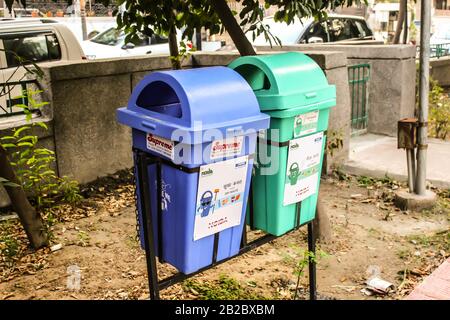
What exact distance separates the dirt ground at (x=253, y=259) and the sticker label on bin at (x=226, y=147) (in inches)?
55.3

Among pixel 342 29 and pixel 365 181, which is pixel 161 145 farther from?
pixel 342 29

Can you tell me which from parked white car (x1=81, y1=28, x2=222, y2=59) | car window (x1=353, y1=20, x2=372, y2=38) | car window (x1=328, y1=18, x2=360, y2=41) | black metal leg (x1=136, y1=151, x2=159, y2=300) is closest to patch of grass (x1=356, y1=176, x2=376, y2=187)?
black metal leg (x1=136, y1=151, x2=159, y2=300)

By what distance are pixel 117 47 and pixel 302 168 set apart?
11.0 m

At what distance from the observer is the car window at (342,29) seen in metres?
13.2

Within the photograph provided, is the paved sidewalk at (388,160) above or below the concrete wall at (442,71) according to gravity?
below

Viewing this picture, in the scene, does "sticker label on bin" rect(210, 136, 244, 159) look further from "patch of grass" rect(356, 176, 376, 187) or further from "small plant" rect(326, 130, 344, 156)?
"patch of grass" rect(356, 176, 376, 187)

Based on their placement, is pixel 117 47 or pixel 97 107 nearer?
pixel 97 107

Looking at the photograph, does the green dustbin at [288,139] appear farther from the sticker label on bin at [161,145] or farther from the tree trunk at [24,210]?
the tree trunk at [24,210]

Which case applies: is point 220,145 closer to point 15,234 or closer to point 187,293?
point 187,293

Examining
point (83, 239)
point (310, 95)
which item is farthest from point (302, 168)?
point (83, 239)

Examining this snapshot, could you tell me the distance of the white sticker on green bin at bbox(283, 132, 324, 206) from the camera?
11.0 ft

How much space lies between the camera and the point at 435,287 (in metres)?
3.95

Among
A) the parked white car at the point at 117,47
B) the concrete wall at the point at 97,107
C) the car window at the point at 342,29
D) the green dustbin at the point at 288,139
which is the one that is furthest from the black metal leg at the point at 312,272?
the parked white car at the point at 117,47

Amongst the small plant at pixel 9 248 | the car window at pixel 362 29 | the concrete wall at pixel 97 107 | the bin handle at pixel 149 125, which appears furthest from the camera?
the car window at pixel 362 29
